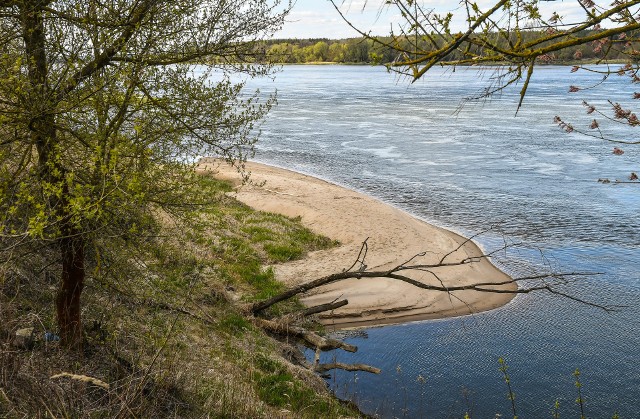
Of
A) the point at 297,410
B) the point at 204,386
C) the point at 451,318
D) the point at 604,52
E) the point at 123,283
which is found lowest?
the point at 451,318

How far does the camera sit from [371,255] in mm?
17906

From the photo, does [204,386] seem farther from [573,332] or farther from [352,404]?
[573,332]

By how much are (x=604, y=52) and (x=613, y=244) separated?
14.7 m

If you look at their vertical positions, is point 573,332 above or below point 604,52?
below

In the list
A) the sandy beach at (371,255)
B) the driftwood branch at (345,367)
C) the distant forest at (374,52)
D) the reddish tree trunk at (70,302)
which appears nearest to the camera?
the distant forest at (374,52)

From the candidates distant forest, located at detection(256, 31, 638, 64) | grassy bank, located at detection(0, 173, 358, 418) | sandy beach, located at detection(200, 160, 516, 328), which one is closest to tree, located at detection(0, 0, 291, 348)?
grassy bank, located at detection(0, 173, 358, 418)

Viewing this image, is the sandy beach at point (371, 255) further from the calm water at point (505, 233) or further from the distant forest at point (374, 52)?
the distant forest at point (374, 52)

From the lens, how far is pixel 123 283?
7762mm

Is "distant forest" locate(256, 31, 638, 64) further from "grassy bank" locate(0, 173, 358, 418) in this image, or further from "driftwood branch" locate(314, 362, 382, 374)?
"driftwood branch" locate(314, 362, 382, 374)

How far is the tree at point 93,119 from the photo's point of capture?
6.14 meters

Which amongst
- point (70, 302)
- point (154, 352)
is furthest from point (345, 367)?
point (70, 302)

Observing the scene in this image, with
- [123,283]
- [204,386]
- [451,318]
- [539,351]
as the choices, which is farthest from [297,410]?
[451,318]

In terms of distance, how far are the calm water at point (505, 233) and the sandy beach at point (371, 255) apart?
0.74 meters

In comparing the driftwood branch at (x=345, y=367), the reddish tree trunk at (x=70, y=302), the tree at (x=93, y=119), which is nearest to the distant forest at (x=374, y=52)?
the tree at (x=93, y=119)
